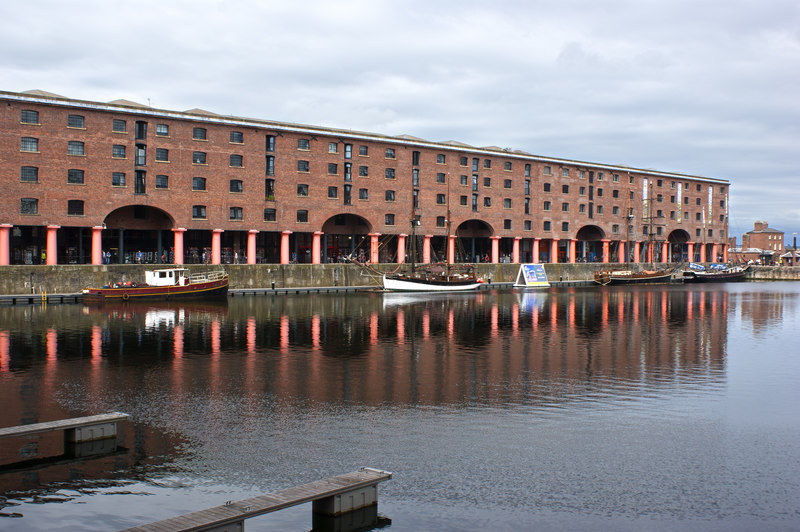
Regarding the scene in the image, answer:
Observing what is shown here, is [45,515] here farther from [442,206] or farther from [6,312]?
[442,206]

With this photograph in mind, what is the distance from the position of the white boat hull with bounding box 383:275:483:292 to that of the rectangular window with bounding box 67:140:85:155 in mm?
31759

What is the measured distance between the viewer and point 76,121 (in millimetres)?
64312

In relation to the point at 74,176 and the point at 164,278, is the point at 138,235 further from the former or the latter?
the point at 164,278

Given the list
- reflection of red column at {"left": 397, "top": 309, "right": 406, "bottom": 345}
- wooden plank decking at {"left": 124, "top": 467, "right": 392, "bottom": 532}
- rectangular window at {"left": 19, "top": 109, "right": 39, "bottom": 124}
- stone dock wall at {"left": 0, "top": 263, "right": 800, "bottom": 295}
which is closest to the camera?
wooden plank decking at {"left": 124, "top": 467, "right": 392, "bottom": 532}

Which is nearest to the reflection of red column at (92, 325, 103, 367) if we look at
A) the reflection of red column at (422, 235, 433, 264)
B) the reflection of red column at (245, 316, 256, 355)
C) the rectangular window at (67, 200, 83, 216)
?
the reflection of red column at (245, 316, 256, 355)

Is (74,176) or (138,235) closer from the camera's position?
(74,176)

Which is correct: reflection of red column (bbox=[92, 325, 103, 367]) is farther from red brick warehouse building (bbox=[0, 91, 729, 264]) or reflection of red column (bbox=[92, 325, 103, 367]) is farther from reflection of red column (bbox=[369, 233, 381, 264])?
reflection of red column (bbox=[369, 233, 381, 264])

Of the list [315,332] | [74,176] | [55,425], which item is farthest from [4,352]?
[74,176]

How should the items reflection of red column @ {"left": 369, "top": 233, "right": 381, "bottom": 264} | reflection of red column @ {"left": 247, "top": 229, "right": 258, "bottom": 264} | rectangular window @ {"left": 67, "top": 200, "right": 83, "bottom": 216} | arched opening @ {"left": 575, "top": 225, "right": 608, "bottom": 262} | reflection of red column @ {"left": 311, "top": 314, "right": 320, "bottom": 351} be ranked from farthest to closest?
1. arched opening @ {"left": 575, "top": 225, "right": 608, "bottom": 262}
2. reflection of red column @ {"left": 369, "top": 233, "right": 381, "bottom": 264}
3. reflection of red column @ {"left": 247, "top": 229, "right": 258, "bottom": 264}
4. rectangular window @ {"left": 67, "top": 200, "right": 83, "bottom": 216}
5. reflection of red column @ {"left": 311, "top": 314, "right": 320, "bottom": 351}

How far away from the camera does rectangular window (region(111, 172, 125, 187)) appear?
66312 millimetres

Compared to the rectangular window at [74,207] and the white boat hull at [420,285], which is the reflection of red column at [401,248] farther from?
the rectangular window at [74,207]

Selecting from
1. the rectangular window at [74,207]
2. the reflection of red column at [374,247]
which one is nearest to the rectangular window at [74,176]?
the rectangular window at [74,207]

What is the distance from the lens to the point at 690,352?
3088 centimetres

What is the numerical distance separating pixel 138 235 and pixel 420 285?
101 ft
